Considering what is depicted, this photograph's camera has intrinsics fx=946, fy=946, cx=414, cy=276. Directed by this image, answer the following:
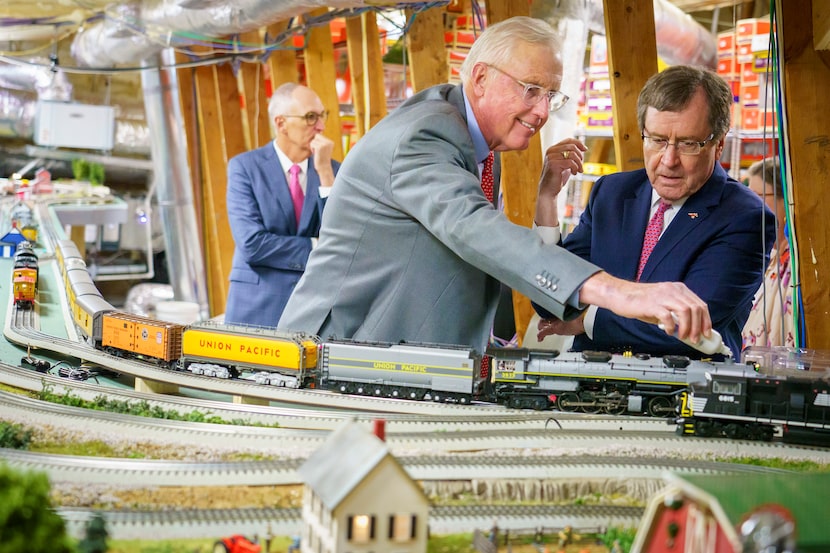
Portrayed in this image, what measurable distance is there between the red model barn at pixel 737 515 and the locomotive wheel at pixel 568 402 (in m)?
1.78

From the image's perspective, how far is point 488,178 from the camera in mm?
3740

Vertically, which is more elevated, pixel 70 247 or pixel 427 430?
pixel 70 247

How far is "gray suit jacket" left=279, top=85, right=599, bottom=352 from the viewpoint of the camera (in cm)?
293

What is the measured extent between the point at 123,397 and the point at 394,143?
4.68ft

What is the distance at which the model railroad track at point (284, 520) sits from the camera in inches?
88.4

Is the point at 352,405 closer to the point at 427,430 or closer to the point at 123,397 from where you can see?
the point at 427,430

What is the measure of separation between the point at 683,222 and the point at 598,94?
18.7ft

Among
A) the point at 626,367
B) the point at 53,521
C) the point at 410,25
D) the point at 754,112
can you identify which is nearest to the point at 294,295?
the point at 626,367

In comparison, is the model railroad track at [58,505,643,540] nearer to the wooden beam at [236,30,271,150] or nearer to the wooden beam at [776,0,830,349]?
the wooden beam at [776,0,830,349]

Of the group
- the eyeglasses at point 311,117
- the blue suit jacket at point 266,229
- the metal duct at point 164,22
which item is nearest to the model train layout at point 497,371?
the blue suit jacket at point 266,229

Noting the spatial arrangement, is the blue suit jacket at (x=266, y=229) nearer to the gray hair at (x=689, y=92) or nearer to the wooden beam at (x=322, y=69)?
the wooden beam at (x=322, y=69)

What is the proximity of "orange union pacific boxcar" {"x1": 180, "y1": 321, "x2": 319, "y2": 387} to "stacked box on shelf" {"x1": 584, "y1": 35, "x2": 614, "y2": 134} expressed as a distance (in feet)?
19.9

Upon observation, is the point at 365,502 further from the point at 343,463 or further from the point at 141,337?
the point at 141,337

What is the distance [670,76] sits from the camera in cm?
367
